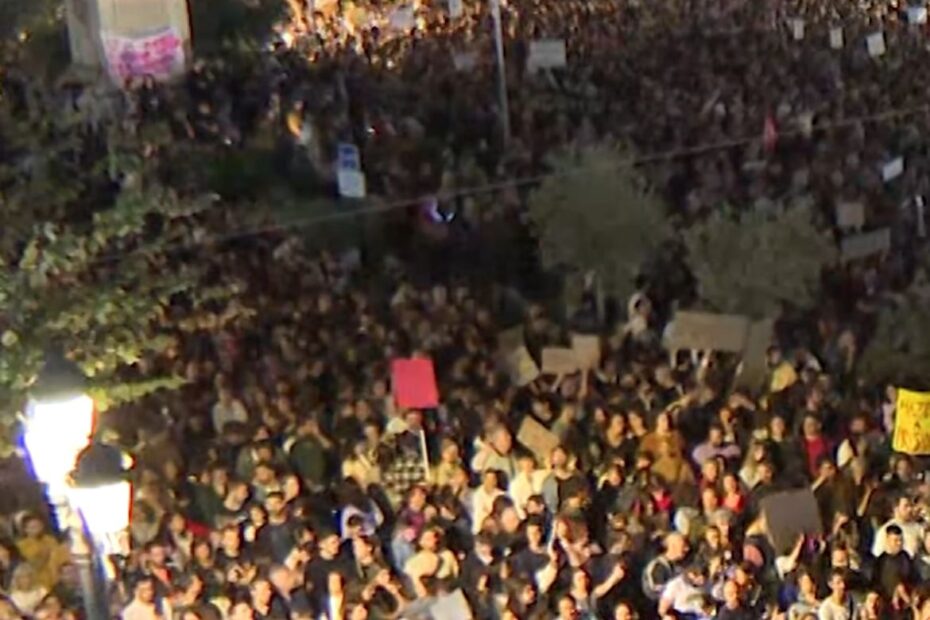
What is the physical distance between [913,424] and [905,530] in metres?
0.93

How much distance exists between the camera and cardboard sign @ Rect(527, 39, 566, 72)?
21.6 metres

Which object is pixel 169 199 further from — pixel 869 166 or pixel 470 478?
pixel 869 166

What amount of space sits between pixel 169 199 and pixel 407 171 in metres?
5.90

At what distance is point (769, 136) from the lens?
59.8 ft

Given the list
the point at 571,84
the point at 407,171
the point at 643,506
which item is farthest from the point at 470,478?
the point at 571,84

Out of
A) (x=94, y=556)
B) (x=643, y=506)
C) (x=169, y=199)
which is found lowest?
(x=643, y=506)

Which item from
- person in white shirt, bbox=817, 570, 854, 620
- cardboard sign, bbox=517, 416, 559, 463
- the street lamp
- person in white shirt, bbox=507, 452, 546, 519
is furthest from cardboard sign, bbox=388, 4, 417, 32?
the street lamp

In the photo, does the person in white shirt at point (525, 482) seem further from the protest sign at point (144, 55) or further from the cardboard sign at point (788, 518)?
the protest sign at point (144, 55)

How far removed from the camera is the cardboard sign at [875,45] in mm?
22750

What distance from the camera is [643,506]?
11.1 meters

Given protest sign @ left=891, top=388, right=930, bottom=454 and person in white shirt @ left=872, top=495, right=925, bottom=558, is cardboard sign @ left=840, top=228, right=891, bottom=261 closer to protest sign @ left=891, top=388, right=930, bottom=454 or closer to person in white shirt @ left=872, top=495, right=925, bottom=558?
protest sign @ left=891, top=388, right=930, bottom=454

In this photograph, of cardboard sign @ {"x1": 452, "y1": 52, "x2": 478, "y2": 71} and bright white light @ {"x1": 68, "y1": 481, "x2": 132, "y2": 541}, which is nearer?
bright white light @ {"x1": 68, "y1": 481, "x2": 132, "y2": 541}

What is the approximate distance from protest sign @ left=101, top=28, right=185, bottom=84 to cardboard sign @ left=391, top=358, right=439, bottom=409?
27.3ft

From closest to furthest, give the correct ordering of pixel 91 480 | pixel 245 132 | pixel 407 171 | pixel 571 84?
pixel 91 480 < pixel 407 171 < pixel 245 132 < pixel 571 84
